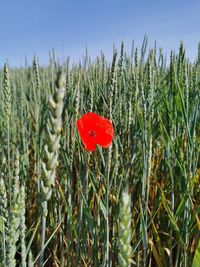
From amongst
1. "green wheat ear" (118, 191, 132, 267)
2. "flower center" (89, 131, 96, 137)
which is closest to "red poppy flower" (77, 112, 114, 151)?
"flower center" (89, 131, 96, 137)

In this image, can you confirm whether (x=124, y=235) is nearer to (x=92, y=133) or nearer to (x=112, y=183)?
(x=92, y=133)

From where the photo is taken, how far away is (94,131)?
2.56ft

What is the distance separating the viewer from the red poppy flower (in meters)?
0.73

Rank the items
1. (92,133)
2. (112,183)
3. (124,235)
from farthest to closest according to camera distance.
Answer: (112,183)
(92,133)
(124,235)

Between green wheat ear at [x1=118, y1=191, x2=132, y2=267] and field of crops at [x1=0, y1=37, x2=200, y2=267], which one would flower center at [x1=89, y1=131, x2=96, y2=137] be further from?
green wheat ear at [x1=118, y1=191, x2=132, y2=267]

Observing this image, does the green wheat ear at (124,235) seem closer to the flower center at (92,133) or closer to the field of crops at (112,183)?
the field of crops at (112,183)

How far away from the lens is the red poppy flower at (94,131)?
0.73 meters

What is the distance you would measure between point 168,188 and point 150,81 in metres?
0.40

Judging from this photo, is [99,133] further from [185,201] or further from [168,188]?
[168,188]

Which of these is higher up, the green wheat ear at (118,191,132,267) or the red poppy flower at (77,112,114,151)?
the red poppy flower at (77,112,114,151)

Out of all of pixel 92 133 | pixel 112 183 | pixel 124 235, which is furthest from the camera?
pixel 112 183

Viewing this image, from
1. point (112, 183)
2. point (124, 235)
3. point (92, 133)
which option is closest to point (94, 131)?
point (92, 133)

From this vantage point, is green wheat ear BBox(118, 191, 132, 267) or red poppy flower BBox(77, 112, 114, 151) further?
red poppy flower BBox(77, 112, 114, 151)

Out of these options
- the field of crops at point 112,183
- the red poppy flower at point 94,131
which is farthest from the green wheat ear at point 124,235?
the red poppy flower at point 94,131
